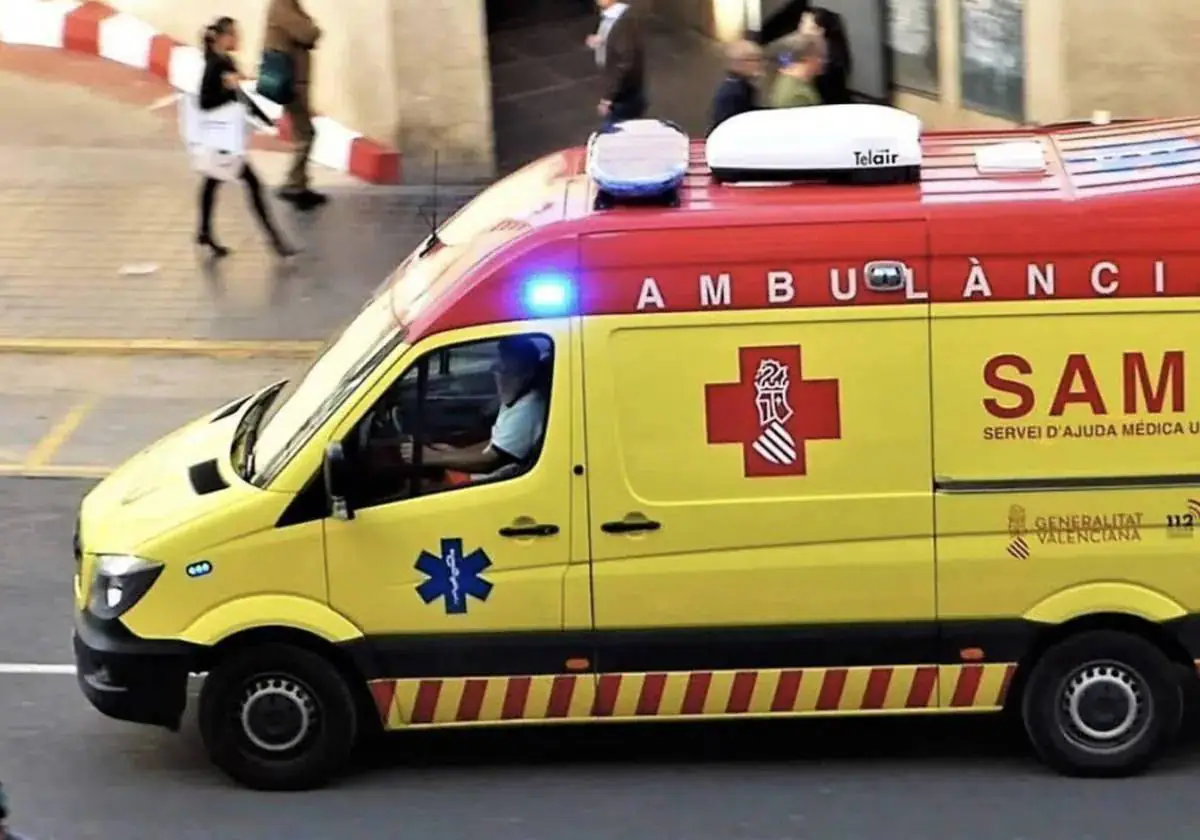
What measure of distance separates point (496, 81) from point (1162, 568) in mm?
14053

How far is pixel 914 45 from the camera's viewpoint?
1828 cm

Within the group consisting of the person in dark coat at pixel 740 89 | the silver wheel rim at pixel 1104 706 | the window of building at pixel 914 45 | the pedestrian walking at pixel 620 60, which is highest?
the window of building at pixel 914 45

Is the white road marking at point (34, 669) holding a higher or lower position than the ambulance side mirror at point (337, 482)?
Result: lower

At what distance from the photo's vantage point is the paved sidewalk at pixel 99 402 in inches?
488

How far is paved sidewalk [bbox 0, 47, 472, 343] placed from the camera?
14.6 metres

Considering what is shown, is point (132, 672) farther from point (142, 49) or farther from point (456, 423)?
point (142, 49)

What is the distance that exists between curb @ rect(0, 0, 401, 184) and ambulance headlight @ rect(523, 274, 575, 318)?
10.1 metres

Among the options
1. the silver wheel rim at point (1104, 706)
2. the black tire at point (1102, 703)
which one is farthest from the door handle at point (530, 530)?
the silver wheel rim at point (1104, 706)

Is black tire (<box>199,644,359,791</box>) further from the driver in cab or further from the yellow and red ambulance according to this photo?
the driver in cab

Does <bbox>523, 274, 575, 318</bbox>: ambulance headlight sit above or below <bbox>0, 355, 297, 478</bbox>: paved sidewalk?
above

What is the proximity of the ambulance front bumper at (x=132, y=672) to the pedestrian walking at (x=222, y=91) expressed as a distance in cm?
762

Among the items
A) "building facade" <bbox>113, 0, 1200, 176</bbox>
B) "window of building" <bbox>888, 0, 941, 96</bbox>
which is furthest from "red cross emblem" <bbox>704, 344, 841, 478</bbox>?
"window of building" <bbox>888, 0, 941, 96</bbox>

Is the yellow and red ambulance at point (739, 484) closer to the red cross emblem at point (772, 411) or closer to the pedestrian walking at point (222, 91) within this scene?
the red cross emblem at point (772, 411)

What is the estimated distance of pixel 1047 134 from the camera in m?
8.66
